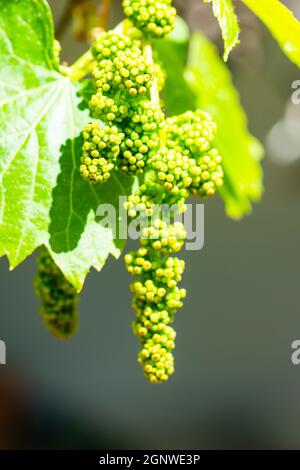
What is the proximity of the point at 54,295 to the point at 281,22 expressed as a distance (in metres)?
0.64

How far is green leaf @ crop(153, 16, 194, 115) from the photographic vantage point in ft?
5.24

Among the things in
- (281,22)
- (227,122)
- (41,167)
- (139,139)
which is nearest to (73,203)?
(41,167)

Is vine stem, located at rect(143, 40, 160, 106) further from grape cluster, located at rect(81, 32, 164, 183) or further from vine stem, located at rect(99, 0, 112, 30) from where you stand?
vine stem, located at rect(99, 0, 112, 30)

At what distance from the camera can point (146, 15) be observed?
3.94ft

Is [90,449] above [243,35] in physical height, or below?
below

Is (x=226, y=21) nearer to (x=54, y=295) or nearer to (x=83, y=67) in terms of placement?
(x=83, y=67)

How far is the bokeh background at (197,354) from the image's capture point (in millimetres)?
4707

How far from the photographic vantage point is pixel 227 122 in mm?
2102

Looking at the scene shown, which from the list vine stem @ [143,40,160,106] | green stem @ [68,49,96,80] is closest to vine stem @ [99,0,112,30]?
green stem @ [68,49,96,80]
